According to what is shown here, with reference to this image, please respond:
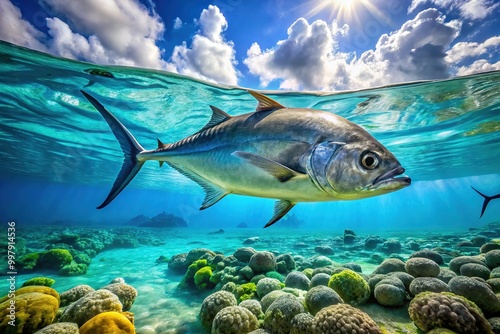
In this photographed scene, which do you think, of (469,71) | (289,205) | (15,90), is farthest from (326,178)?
(15,90)

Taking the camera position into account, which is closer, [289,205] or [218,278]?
[289,205]

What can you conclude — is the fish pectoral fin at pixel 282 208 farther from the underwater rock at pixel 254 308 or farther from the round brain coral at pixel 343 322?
the underwater rock at pixel 254 308

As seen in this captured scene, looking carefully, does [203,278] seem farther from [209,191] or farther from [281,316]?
[209,191]

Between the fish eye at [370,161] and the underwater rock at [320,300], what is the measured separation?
8.73 feet

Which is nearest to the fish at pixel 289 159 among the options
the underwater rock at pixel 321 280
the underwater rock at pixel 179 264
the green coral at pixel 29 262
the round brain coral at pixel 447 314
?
the round brain coral at pixel 447 314

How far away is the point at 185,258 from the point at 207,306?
5434mm

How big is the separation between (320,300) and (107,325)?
302cm

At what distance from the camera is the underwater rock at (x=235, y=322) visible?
10.7 feet

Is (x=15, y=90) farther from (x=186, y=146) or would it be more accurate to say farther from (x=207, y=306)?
(x=207, y=306)

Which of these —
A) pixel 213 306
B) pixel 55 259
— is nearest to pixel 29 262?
pixel 55 259

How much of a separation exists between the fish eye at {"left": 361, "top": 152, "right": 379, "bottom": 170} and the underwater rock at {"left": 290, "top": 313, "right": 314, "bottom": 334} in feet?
7.68

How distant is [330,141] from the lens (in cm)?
209

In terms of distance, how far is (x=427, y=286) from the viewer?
3631 millimetres

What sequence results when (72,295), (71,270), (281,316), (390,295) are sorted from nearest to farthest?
(281,316) → (390,295) → (72,295) → (71,270)
